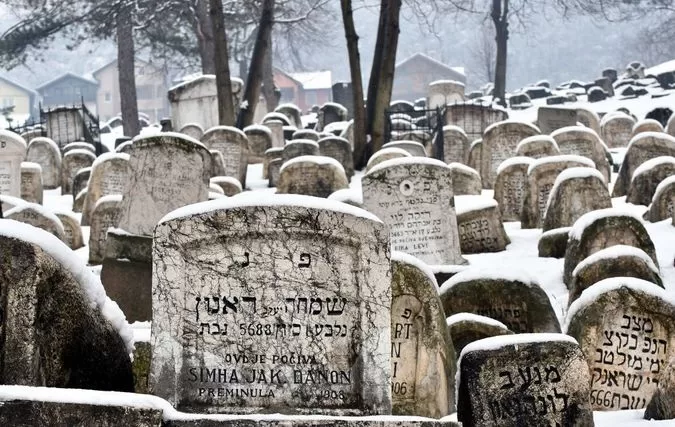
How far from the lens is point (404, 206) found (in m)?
12.9

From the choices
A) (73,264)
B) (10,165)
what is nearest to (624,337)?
(73,264)

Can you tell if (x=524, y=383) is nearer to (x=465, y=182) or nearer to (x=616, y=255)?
(x=616, y=255)

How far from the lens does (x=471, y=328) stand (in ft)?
28.4

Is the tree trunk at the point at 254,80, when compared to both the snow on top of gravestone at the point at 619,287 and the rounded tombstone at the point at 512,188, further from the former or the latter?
the snow on top of gravestone at the point at 619,287

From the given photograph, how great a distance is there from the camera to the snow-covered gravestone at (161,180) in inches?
504

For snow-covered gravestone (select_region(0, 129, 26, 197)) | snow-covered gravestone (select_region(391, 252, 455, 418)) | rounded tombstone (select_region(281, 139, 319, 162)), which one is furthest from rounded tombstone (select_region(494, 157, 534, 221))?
snow-covered gravestone (select_region(391, 252, 455, 418))

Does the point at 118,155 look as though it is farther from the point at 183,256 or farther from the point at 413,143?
the point at 183,256

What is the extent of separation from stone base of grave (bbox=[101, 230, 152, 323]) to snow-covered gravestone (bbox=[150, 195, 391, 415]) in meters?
6.40

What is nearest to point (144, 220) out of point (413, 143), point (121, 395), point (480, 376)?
point (480, 376)

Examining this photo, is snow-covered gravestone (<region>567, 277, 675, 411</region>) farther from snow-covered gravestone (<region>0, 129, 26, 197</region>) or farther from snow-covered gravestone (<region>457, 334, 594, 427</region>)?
snow-covered gravestone (<region>0, 129, 26, 197</region>)

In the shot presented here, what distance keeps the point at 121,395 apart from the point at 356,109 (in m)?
18.5

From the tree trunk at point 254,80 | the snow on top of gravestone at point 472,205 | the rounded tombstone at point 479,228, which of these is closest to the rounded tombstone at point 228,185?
the snow on top of gravestone at point 472,205

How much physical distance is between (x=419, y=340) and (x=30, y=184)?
12667 millimetres

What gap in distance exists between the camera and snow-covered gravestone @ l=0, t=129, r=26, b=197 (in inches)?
738
